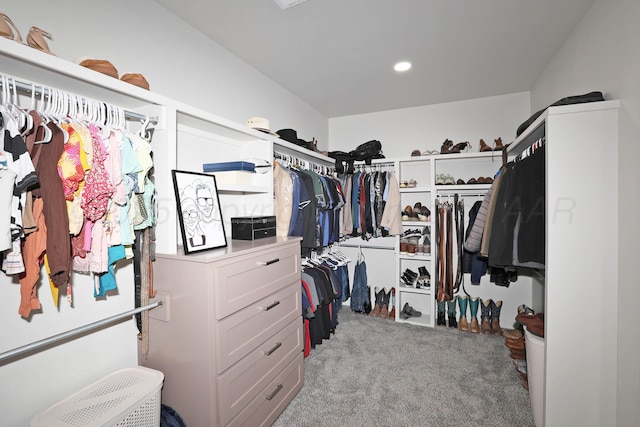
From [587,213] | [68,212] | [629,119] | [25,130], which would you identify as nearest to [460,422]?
[587,213]

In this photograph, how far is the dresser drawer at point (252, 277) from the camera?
1.40 meters

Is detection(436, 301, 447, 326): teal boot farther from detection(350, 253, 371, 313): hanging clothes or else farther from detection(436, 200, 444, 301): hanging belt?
detection(350, 253, 371, 313): hanging clothes

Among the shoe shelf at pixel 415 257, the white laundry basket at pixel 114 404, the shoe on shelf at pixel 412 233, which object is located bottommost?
the white laundry basket at pixel 114 404

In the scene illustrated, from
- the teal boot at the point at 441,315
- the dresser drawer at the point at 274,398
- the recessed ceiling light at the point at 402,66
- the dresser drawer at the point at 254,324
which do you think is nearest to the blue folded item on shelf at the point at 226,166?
the dresser drawer at the point at 254,324

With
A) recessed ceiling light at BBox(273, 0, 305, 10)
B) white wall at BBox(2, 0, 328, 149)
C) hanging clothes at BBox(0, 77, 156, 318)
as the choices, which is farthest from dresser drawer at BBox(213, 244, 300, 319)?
recessed ceiling light at BBox(273, 0, 305, 10)

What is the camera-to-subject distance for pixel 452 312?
325cm

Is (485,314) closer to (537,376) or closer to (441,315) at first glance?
(441,315)

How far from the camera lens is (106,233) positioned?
3.93ft

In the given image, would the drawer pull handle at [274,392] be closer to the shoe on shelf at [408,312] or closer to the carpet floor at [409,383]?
the carpet floor at [409,383]

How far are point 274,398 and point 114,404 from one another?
880 mm

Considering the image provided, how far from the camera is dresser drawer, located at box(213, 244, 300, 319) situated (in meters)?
1.40

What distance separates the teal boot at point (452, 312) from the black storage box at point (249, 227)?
2435 mm

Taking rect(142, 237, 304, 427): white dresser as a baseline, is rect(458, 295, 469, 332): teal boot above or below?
below

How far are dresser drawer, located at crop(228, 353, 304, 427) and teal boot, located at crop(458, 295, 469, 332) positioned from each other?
1981 millimetres
